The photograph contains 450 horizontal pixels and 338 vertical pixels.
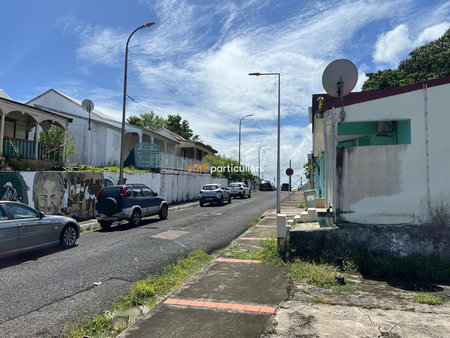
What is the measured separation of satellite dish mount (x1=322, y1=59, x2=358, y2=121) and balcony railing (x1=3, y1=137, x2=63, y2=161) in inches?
557

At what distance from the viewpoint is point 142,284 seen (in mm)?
5578

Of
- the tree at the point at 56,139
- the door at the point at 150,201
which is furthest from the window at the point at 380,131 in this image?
the tree at the point at 56,139

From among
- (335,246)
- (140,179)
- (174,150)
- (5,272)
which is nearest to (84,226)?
(5,272)

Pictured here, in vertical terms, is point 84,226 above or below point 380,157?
below

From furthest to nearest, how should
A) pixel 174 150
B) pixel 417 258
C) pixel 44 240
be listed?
1. pixel 174 150
2. pixel 44 240
3. pixel 417 258

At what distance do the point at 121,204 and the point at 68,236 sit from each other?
3.55m

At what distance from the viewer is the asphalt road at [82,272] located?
452 cm

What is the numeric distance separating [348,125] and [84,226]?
1012 centimetres

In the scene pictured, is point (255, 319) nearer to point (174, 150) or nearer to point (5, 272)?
point (5, 272)

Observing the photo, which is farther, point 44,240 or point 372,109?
point 44,240

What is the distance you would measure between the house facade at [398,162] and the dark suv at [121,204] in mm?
8313

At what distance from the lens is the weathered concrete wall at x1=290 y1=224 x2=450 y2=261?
617cm

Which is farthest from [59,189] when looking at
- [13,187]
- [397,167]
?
[397,167]

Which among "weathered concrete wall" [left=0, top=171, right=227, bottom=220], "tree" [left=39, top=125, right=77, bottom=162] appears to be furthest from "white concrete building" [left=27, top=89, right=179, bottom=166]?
"weathered concrete wall" [left=0, top=171, right=227, bottom=220]
